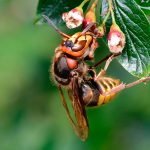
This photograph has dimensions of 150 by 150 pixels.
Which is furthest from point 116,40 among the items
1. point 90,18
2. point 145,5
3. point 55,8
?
point 55,8

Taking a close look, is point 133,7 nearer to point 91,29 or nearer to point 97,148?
point 91,29

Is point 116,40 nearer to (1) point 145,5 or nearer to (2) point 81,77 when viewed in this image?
(1) point 145,5

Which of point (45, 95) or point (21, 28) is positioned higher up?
point (21, 28)

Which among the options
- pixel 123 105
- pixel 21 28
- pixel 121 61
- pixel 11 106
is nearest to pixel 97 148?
pixel 123 105

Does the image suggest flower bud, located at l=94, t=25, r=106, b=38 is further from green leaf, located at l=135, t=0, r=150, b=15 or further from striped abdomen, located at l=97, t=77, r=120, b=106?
striped abdomen, located at l=97, t=77, r=120, b=106

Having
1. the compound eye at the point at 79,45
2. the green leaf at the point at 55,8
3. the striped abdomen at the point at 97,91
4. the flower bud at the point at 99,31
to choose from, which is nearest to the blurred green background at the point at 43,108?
the striped abdomen at the point at 97,91

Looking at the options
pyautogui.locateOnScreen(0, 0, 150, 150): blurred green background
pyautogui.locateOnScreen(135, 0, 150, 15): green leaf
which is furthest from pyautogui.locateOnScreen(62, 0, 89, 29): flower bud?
pyautogui.locateOnScreen(0, 0, 150, 150): blurred green background

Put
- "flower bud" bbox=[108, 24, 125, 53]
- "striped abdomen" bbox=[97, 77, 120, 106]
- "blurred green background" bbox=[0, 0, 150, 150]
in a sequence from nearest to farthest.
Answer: "flower bud" bbox=[108, 24, 125, 53] → "striped abdomen" bbox=[97, 77, 120, 106] → "blurred green background" bbox=[0, 0, 150, 150]
